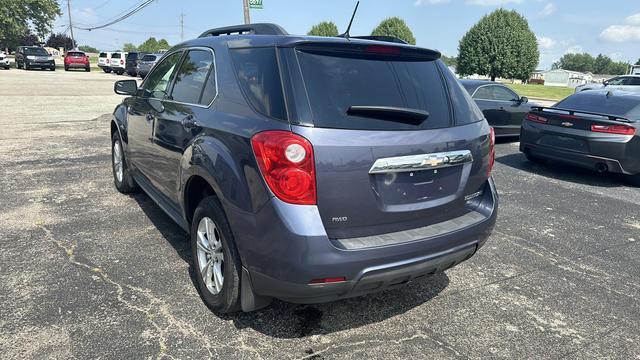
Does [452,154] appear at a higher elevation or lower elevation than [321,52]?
lower

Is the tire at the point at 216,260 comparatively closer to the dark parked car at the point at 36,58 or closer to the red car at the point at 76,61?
the dark parked car at the point at 36,58

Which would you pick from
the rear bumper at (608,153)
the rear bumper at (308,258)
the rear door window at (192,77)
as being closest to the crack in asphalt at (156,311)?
the rear bumper at (308,258)

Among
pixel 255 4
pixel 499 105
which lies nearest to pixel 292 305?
pixel 499 105

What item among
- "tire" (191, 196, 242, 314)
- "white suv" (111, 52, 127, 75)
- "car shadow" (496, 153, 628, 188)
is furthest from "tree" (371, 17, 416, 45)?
"tire" (191, 196, 242, 314)

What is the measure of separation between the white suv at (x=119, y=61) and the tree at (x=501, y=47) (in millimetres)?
33958

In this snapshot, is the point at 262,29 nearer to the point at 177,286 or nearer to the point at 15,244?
the point at 177,286

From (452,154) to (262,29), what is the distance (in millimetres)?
1700

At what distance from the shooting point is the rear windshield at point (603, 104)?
714 cm

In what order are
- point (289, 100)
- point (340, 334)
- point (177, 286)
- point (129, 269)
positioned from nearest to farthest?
point (289, 100) < point (340, 334) < point (177, 286) < point (129, 269)

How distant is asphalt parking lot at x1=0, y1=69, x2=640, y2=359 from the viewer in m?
2.75

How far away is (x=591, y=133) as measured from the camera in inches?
273

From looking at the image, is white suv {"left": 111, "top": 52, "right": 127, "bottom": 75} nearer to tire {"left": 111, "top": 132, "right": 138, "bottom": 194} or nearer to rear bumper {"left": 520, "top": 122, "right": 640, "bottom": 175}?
tire {"left": 111, "top": 132, "right": 138, "bottom": 194}

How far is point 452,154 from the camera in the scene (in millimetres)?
2793

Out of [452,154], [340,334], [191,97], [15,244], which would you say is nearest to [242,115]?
[191,97]
